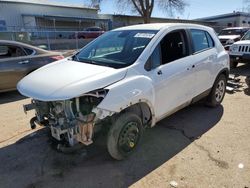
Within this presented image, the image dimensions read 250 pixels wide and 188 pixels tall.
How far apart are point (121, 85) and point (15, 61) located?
4.49 metres

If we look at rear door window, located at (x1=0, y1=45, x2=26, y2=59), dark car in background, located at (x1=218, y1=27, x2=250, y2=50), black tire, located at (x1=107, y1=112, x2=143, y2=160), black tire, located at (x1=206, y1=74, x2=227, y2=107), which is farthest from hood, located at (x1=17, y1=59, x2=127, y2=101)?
dark car in background, located at (x1=218, y1=27, x2=250, y2=50)

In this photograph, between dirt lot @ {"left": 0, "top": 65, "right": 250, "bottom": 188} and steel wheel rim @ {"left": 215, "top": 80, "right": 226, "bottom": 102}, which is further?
steel wheel rim @ {"left": 215, "top": 80, "right": 226, "bottom": 102}

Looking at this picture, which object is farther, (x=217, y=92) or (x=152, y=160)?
(x=217, y=92)

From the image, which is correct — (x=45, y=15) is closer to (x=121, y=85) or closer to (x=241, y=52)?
(x=241, y=52)

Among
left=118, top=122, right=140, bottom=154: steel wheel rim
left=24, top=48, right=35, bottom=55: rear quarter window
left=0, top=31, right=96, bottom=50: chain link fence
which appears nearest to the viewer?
left=118, top=122, right=140, bottom=154: steel wheel rim

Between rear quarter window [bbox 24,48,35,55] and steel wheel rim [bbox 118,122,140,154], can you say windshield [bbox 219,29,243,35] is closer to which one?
rear quarter window [bbox 24,48,35,55]

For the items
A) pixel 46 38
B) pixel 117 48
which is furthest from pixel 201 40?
pixel 46 38

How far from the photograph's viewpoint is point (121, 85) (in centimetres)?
295

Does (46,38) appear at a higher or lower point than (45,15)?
lower

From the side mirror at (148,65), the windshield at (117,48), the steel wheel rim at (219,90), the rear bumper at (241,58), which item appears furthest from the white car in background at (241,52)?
the side mirror at (148,65)

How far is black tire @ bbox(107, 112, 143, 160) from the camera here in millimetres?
3029

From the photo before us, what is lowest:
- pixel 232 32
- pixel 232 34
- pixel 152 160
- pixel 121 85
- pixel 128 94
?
pixel 152 160

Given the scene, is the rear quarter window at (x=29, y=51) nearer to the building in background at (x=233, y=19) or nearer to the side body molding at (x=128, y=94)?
the side body molding at (x=128, y=94)

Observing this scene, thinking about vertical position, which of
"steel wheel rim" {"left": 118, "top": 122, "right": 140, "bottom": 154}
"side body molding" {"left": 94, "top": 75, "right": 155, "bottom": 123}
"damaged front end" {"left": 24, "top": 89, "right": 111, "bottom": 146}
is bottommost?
"steel wheel rim" {"left": 118, "top": 122, "right": 140, "bottom": 154}
